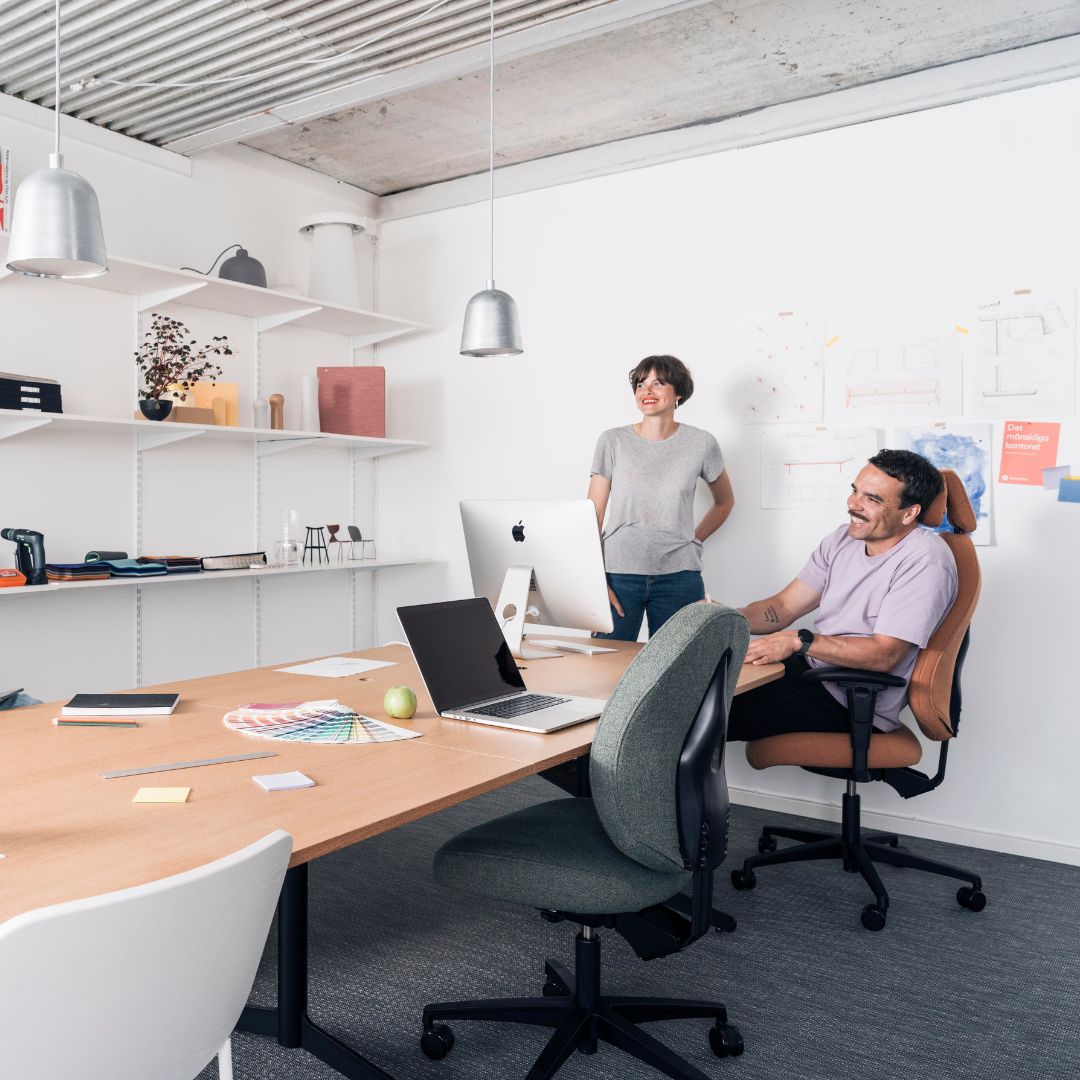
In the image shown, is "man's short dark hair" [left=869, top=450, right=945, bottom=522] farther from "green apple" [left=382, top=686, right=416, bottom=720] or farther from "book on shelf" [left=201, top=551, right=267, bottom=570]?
"book on shelf" [left=201, top=551, right=267, bottom=570]

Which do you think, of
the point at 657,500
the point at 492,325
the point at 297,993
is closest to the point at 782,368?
the point at 657,500

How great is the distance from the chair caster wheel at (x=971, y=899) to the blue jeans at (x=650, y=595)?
133cm

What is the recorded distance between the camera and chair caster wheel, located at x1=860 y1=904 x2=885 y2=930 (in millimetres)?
2773

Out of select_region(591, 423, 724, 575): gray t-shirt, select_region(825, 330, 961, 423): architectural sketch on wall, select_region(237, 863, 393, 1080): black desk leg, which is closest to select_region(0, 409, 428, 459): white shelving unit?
select_region(591, 423, 724, 575): gray t-shirt

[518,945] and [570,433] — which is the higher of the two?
[570,433]

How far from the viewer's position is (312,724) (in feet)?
6.69

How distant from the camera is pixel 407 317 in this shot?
4.98m

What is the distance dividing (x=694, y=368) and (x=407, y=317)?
163cm

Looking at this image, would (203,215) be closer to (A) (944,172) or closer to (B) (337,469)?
(B) (337,469)

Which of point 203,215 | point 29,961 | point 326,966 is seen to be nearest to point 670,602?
point 326,966

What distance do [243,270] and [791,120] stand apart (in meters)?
2.27

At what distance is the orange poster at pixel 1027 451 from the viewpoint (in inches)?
133

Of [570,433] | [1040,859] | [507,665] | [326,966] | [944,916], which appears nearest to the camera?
[507,665]

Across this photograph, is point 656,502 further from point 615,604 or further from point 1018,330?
point 1018,330
